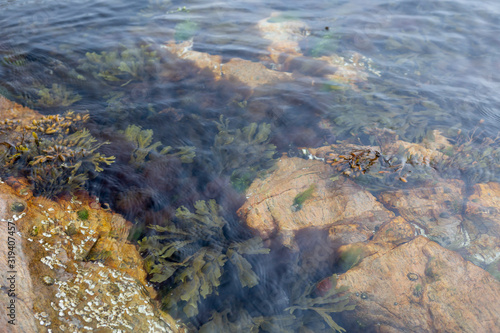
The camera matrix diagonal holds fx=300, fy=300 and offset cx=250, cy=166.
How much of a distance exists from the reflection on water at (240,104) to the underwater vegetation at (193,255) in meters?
0.01

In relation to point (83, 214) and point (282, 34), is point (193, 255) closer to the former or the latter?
point (83, 214)

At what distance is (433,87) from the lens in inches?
190

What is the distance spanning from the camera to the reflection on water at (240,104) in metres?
2.55

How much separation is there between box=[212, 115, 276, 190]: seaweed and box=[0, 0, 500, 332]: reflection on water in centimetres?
2

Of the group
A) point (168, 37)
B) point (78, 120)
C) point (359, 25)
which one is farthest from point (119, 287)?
point (359, 25)

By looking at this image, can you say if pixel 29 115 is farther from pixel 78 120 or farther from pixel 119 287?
pixel 119 287

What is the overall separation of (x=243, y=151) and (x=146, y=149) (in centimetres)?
108

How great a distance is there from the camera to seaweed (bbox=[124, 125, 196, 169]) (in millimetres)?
3223

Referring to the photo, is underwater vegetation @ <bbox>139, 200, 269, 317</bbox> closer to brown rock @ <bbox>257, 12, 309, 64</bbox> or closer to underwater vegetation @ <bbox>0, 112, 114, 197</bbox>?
underwater vegetation @ <bbox>0, 112, 114, 197</bbox>

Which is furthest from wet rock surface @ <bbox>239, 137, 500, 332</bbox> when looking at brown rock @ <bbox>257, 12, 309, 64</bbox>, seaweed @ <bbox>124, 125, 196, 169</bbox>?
brown rock @ <bbox>257, 12, 309, 64</bbox>

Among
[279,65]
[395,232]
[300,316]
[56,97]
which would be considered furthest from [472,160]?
[56,97]

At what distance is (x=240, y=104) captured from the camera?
4.15 meters

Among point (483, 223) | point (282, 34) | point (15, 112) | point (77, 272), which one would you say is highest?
point (282, 34)

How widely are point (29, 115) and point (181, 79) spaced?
1975mm
